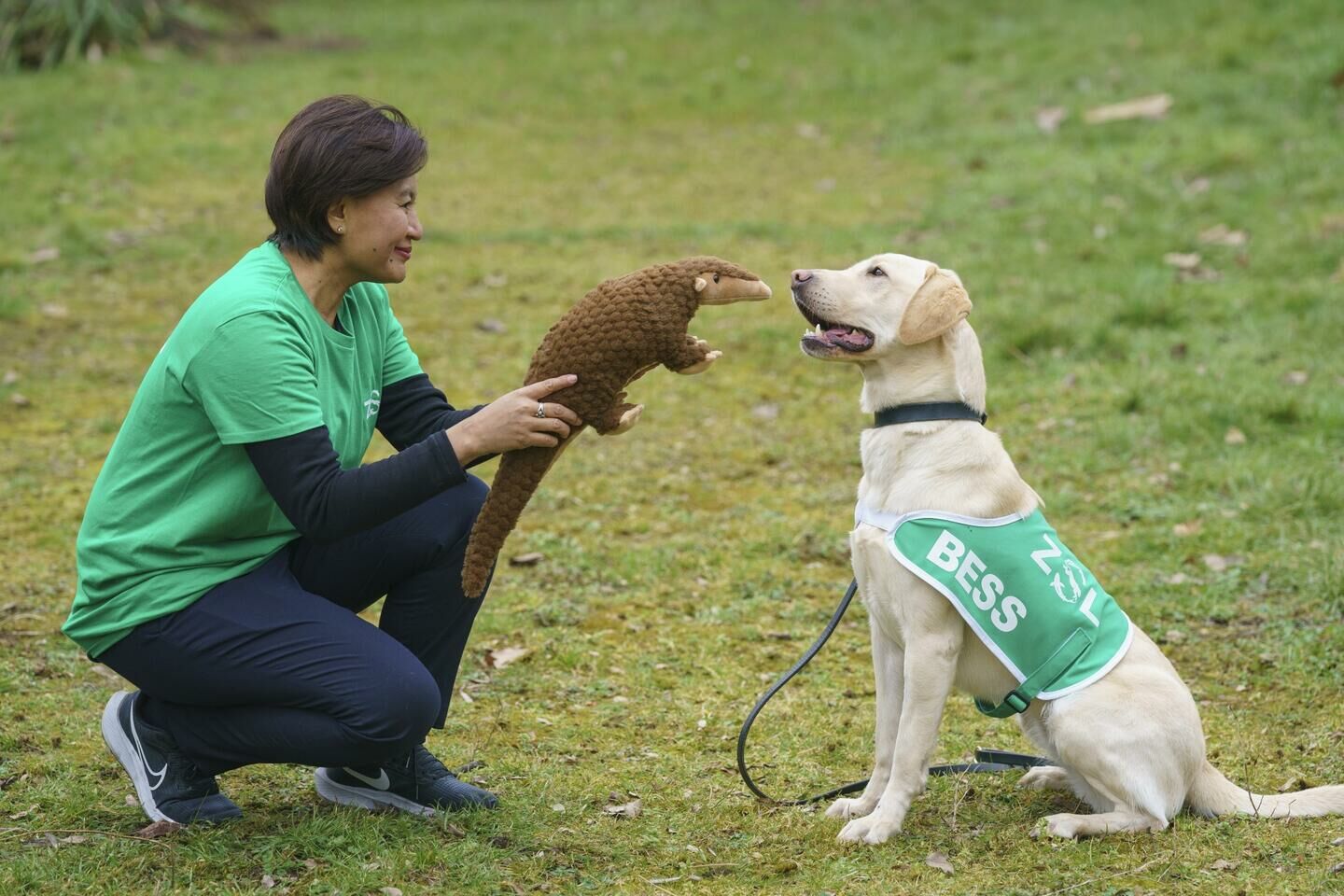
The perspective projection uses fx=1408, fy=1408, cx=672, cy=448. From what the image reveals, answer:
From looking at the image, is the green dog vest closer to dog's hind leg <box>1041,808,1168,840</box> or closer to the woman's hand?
dog's hind leg <box>1041,808,1168,840</box>

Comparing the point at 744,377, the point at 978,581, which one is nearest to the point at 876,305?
the point at 978,581

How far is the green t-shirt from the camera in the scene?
318cm

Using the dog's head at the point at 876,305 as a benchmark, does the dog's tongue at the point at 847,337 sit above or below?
below

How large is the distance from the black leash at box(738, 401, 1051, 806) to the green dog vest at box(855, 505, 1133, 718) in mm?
319

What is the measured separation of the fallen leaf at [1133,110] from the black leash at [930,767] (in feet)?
27.5

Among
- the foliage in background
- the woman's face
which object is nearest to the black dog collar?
the woman's face

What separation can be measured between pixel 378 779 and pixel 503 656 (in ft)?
4.07

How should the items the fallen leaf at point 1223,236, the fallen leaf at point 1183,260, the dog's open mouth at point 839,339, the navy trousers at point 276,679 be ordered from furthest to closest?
the fallen leaf at point 1223,236 < the fallen leaf at point 1183,260 < the dog's open mouth at point 839,339 < the navy trousers at point 276,679

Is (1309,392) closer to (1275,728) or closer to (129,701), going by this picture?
(1275,728)

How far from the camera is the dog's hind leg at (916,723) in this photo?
350 centimetres

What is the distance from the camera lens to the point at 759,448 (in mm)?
6996

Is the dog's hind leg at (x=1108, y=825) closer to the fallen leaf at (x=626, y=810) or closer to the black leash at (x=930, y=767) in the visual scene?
the black leash at (x=930, y=767)

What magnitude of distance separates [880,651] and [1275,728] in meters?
1.43

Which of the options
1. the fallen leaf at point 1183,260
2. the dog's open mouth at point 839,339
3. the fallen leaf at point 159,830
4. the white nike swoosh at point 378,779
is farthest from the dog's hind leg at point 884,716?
the fallen leaf at point 1183,260
